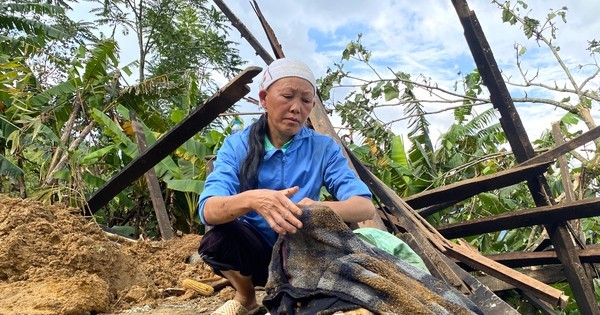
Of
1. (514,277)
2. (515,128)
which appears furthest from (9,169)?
(514,277)

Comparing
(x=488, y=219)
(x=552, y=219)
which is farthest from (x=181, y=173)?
(x=552, y=219)

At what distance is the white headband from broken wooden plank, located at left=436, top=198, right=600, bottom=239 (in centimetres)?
210

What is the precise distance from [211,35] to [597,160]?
13.8 metres

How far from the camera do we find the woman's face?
2.05 meters

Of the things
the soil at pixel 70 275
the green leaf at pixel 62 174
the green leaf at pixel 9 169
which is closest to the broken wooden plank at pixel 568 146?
the soil at pixel 70 275

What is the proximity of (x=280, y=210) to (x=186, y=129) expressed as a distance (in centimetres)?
165

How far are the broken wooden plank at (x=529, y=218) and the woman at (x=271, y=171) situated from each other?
186 cm

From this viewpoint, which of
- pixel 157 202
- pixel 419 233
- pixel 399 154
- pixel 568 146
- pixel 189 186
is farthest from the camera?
pixel 399 154

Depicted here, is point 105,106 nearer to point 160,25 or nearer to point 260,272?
point 260,272

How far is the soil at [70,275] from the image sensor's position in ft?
8.48

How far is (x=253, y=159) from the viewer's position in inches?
83.2

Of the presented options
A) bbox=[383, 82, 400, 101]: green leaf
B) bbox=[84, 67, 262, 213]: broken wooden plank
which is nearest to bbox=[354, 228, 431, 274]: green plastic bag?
bbox=[84, 67, 262, 213]: broken wooden plank

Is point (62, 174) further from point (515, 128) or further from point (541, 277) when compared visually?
point (541, 277)

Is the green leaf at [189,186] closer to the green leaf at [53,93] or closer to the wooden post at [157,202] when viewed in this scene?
the wooden post at [157,202]
